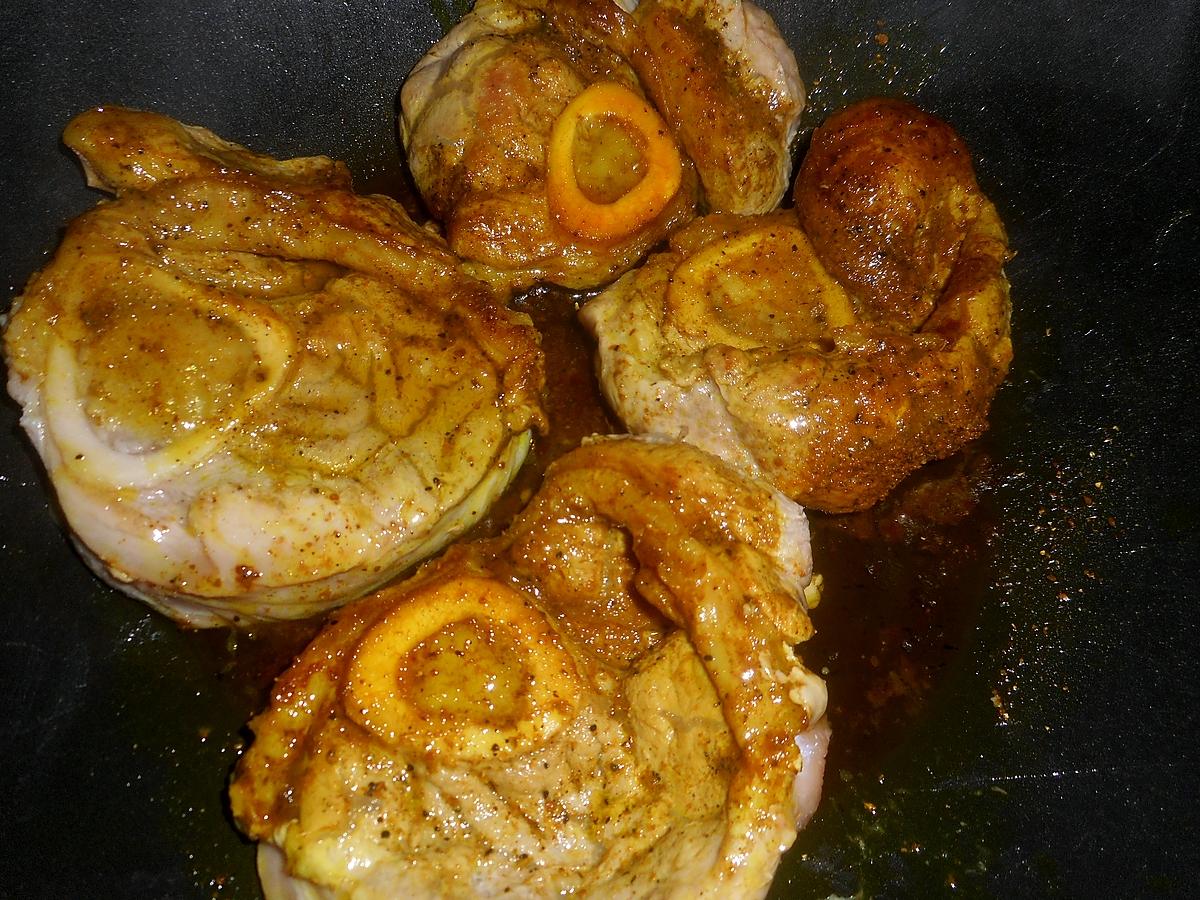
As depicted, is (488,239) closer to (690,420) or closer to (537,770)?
(690,420)

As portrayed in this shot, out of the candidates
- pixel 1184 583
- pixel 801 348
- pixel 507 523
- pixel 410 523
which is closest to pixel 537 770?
pixel 410 523

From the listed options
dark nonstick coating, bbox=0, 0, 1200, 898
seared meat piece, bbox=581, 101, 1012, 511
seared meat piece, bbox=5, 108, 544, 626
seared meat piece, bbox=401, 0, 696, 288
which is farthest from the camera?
seared meat piece, bbox=401, 0, 696, 288

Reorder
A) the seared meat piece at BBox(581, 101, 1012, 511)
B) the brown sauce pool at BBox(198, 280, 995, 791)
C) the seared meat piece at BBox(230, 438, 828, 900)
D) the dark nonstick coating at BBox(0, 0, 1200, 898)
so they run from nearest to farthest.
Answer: the seared meat piece at BBox(230, 438, 828, 900), the dark nonstick coating at BBox(0, 0, 1200, 898), the seared meat piece at BBox(581, 101, 1012, 511), the brown sauce pool at BBox(198, 280, 995, 791)

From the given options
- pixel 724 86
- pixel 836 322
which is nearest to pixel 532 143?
pixel 724 86

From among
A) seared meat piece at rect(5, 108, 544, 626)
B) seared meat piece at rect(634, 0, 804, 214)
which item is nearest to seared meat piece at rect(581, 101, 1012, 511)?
seared meat piece at rect(634, 0, 804, 214)

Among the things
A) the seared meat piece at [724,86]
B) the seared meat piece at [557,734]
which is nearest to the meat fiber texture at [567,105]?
the seared meat piece at [724,86]

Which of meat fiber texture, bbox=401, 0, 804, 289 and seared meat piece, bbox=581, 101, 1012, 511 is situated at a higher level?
meat fiber texture, bbox=401, 0, 804, 289

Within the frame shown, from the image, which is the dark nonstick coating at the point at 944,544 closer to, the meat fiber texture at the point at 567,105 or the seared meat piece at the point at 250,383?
the seared meat piece at the point at 250,383

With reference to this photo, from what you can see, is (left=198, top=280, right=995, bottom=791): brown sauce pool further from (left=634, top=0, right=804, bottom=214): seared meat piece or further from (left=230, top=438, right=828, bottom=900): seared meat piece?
(left=634, top=0, right=804, bottom=214): seared meat piece
